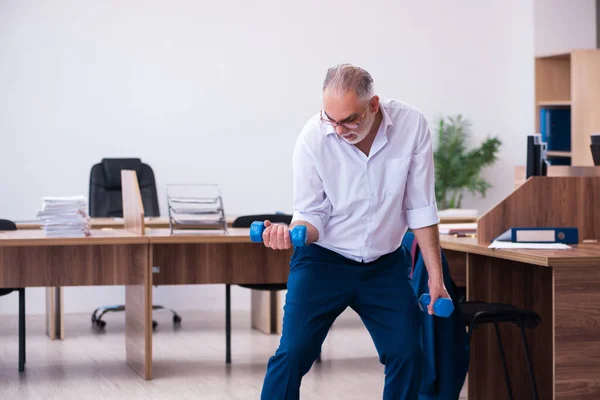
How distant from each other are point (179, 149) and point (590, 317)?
188 inches

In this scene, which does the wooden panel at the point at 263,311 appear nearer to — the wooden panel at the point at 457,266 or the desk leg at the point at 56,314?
the desk leg at the point at 56,314

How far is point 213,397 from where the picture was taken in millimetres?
4262

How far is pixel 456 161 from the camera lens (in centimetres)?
791

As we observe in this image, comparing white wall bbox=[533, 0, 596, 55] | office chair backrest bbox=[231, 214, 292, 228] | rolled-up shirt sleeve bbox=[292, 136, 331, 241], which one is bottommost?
office chair backrest bbox=[231, 214, 292, 228]

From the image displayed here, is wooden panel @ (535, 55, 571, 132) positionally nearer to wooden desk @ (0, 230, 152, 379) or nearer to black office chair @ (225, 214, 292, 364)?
black office chair @ (225, 214, 292, 364)

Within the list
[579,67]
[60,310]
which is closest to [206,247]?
[60,310]

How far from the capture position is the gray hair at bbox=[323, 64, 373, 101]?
2588 millimetres

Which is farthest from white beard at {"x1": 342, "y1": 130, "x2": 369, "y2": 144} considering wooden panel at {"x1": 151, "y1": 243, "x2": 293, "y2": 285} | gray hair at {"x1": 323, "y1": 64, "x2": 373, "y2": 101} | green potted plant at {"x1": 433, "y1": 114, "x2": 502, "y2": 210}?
green potted plant at {"x1": 433, "y1": 114, "x2": 502, "y2": 210}

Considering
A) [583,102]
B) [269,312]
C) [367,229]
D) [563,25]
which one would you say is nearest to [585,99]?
[583,102]

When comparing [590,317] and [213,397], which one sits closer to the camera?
[590,317]

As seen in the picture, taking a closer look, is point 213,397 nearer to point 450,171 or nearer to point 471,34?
point 450,171

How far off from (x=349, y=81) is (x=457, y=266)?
2.23 meters

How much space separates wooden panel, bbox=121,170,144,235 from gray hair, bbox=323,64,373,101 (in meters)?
2.30

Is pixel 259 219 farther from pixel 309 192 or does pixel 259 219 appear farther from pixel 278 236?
pixel 278 236
